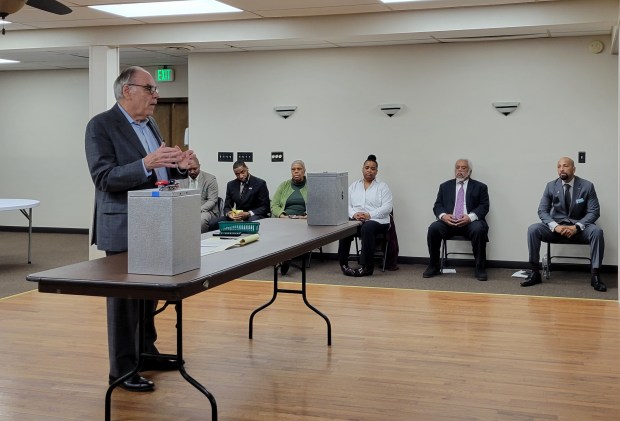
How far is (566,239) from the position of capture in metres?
7.41

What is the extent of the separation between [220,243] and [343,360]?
1370 millimetres

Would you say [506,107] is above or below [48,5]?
below

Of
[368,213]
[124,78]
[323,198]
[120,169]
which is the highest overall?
[124,78]

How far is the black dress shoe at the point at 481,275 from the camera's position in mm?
7528

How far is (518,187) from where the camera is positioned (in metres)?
8.23

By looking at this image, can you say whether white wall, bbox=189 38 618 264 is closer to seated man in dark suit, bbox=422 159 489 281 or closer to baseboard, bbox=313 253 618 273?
baseboard, bbox=313 253 618 273

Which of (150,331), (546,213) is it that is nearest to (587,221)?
(546,213)

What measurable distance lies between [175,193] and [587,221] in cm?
557

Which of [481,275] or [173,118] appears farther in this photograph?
[173,118]

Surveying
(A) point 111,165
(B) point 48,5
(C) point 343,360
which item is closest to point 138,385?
(A) point 111,165

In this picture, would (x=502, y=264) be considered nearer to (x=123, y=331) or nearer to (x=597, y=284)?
(x=597, y=284)

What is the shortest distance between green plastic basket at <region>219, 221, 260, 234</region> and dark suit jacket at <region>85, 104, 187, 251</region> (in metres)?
0.43

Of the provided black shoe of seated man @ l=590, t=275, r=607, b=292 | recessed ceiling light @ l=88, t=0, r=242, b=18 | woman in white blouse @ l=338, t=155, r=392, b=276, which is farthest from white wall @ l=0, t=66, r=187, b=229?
black shoe of seated man @ l=590, t=275, r=607, b=292

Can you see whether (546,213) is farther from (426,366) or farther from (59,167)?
(59,167)
